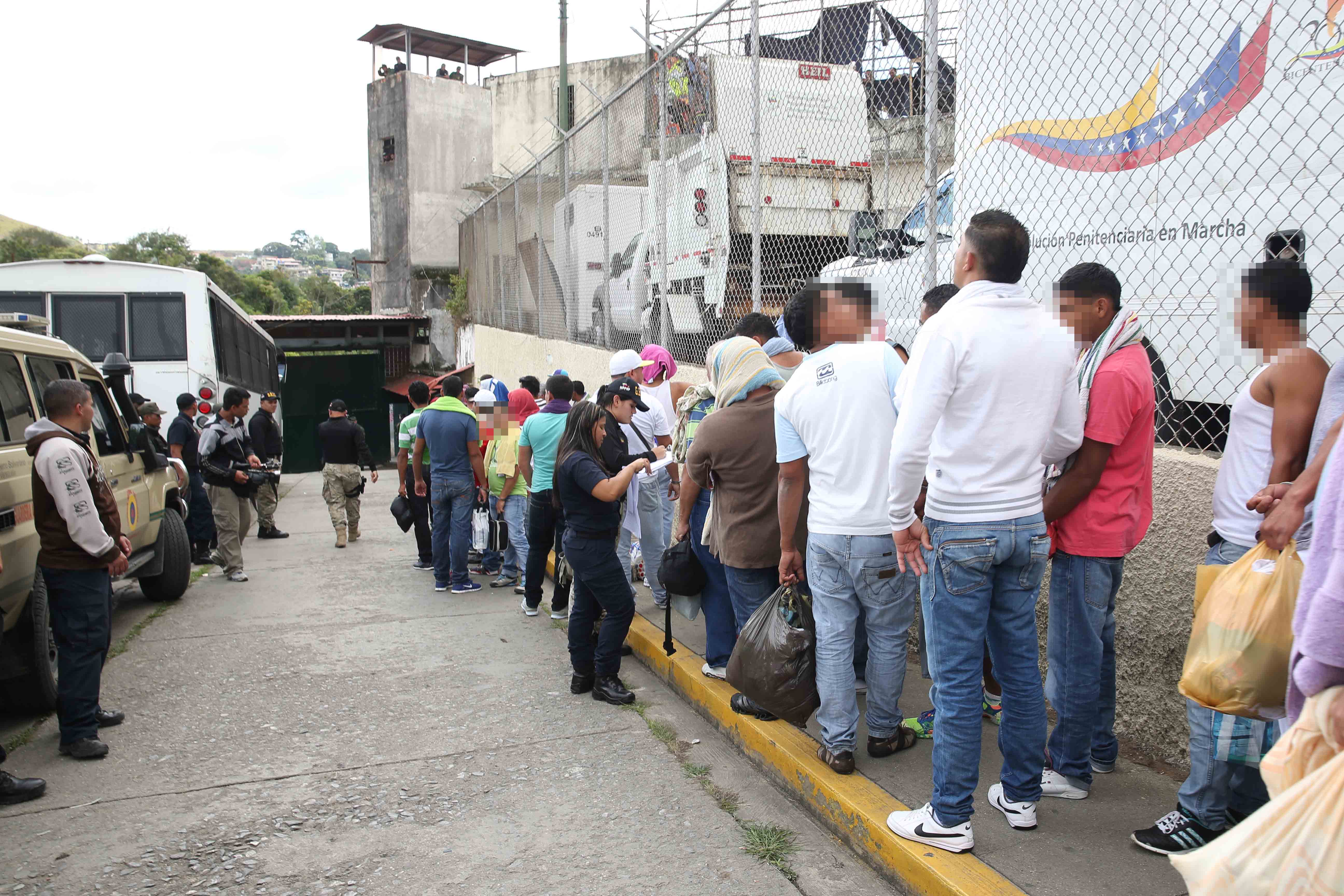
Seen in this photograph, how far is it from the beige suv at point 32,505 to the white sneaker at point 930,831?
13.4 feet

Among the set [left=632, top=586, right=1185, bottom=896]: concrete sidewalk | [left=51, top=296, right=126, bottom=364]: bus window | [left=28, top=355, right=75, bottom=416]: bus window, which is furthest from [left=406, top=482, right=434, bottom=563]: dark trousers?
[left=51, top=296, right=126, bottom=364]: bus window

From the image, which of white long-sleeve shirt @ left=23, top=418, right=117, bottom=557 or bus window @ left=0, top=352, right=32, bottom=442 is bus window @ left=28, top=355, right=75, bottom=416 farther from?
white long-sleeve shirt @ left=23, top=418, right=117, bottom=557

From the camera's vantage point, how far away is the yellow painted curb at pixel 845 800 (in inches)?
113

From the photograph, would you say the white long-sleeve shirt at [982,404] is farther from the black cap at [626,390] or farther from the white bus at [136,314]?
the white bus at [136,314]

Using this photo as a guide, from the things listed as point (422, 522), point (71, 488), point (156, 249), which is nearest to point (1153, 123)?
point (71, 488)

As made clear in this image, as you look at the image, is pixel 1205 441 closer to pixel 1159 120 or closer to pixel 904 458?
pixel 1159 120

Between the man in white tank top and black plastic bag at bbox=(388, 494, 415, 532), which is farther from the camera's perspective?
black plastic bag at bbox=(388, 494, 415, 532)

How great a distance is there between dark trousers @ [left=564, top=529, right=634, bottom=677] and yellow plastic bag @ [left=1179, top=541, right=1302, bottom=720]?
2930mm

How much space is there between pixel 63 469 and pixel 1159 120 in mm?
5605

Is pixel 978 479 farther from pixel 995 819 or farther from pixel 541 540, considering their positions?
pixel 541 540

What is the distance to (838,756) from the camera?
3.65 meters

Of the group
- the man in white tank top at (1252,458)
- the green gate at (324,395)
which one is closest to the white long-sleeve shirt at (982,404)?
the man in white tank top at (1252,458)

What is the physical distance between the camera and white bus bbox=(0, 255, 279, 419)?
11.3 m

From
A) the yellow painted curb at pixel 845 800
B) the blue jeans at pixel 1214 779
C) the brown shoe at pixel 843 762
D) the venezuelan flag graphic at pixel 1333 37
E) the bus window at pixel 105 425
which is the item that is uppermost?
the venezuelan flag graphic at pixel 1333 37
